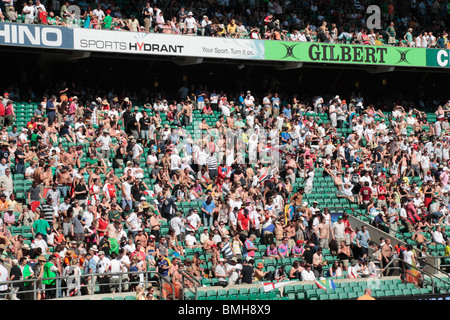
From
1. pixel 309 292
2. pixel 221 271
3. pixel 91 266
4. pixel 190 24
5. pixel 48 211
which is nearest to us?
pixel 91 266

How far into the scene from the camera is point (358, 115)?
27.5 meters

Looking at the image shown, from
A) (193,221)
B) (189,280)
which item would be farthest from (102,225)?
(189,280)

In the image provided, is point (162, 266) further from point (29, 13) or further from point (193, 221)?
point (29, 13)

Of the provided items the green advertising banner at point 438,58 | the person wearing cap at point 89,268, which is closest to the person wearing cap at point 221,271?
the person wearing cap at point 89,268

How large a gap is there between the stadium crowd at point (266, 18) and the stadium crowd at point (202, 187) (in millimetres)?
2149

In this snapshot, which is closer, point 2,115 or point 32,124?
point 32,124

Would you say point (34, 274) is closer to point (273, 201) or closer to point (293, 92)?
point (273, 201)

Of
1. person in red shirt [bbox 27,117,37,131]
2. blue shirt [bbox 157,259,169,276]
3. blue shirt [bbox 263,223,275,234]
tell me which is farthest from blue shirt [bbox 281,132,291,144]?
blue shirt [bbox 157,259,169,276]

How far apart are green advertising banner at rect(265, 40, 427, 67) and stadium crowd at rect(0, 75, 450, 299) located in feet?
4.79

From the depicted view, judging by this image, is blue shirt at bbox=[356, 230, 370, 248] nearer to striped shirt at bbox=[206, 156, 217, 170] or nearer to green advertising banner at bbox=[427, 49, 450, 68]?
striped shirt at bbox=[206, 156, 217, 170]

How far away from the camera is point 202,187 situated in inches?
824

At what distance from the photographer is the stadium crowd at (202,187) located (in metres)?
16.4

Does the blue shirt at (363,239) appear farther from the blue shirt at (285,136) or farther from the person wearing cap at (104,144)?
the person wearing cap at (104,144)

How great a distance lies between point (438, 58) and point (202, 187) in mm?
12357
